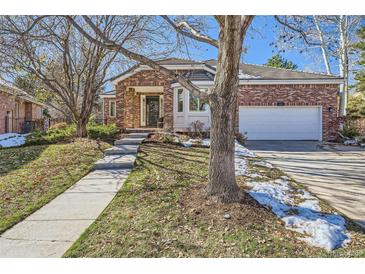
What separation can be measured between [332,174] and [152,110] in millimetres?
14345

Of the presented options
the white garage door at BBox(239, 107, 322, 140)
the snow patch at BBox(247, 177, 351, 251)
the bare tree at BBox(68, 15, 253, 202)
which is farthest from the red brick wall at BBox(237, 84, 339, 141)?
the bare tree at BBox(68, 15, 253, 202)

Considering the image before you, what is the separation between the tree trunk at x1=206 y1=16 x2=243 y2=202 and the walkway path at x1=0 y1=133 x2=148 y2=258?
6.74 ft

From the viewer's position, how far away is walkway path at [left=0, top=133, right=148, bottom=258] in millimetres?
3680

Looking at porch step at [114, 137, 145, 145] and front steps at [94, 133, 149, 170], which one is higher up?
porch step at [114, 137, 145, 145]

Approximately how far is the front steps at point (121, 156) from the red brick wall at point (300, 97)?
7.75 m

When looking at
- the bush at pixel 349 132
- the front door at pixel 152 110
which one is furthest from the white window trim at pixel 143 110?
the bush at pixel 349 132

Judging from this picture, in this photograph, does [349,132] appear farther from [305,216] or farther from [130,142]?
[305,216]

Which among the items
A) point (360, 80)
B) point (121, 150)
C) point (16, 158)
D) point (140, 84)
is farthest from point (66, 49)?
point (360, 80)

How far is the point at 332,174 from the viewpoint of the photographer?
320 inches

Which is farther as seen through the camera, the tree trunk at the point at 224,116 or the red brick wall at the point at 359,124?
the red brick wall at the point at 359,124

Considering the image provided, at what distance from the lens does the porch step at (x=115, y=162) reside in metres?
8.36

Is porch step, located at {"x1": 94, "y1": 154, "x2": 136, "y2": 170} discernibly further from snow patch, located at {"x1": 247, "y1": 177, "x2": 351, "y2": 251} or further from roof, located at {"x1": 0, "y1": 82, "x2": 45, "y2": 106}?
roof, located at {"x1": 0, "y1": 82, "x2": 45, "y2": 106}

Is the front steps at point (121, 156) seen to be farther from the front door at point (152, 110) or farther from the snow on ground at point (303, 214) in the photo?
the front door at point (152, 110)
